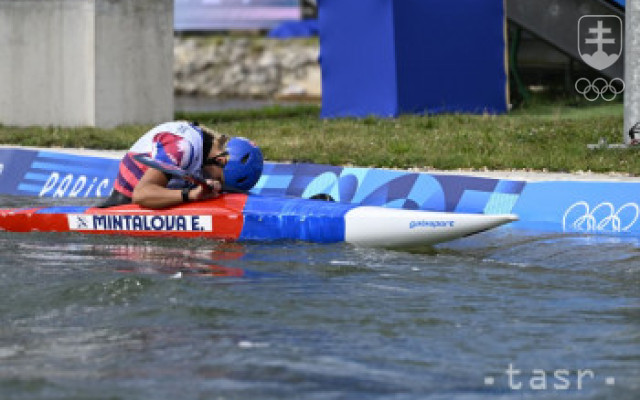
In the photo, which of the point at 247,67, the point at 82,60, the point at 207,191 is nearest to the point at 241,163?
the point at 207,191

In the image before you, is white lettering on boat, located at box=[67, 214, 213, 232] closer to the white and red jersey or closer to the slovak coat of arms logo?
the white and red jersey

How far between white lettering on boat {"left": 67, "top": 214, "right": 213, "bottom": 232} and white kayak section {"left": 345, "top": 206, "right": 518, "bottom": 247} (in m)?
1.19

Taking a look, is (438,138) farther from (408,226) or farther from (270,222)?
(408,226)

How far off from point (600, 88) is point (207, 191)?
10958mm

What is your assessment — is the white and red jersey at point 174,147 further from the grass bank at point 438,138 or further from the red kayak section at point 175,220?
the grass bank at point 438,138

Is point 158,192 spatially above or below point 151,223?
above

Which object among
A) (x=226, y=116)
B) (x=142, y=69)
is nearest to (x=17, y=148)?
(x=142, y=69)

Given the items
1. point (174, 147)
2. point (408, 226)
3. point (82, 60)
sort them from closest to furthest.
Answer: point (408, 226), point (174, 147), point (82, 60)

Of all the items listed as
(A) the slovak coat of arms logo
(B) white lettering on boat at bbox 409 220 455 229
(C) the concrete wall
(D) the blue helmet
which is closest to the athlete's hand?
(D) the blue helmet

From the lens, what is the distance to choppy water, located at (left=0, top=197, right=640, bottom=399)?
596 centimetres

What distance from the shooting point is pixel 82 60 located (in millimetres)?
18094

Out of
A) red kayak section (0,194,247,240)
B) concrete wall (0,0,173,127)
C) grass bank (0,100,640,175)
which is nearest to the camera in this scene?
red kayak section (0,194,247,240)

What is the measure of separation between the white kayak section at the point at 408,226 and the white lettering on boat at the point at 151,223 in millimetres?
1189

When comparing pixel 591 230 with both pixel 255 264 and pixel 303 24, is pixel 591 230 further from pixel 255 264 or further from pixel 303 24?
pixel 303 24
